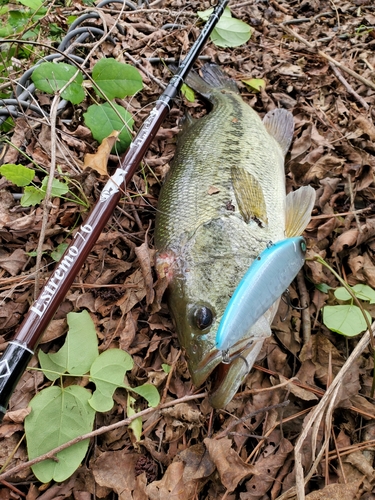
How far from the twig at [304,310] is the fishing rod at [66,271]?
4.15 ft

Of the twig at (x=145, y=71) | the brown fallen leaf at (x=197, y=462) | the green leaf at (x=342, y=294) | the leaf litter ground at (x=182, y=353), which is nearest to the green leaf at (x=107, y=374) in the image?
the leaf litter ground at (x=182, y=353)

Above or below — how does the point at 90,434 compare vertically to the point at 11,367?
below

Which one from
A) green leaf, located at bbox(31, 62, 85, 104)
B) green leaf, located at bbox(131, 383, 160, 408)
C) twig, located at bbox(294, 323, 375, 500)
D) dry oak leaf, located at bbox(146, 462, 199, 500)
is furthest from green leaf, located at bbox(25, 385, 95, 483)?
green leaf, located at bbox(31, 62, 85, 104)

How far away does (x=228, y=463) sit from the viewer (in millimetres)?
1834

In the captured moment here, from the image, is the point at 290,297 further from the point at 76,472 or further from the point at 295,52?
the point at 295,52

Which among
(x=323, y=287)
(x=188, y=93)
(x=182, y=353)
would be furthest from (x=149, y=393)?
(x=188, y=93)

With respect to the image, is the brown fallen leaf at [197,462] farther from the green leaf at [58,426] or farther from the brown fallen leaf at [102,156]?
the brown fallen leaf at [102,156]

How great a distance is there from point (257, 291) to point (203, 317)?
0.35 meters

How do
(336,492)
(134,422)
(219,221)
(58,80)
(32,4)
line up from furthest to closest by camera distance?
(32,4)
(58,80)
(219,221)
(134,422)
(336,492)

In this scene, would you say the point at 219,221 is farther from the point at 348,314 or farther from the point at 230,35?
the point at 230,35

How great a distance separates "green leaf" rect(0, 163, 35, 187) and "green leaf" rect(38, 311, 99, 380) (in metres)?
0.84

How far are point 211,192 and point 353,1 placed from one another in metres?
3.95

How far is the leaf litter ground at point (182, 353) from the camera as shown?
1.85m

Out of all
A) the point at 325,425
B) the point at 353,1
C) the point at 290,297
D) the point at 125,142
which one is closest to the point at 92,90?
the point at 125,142
